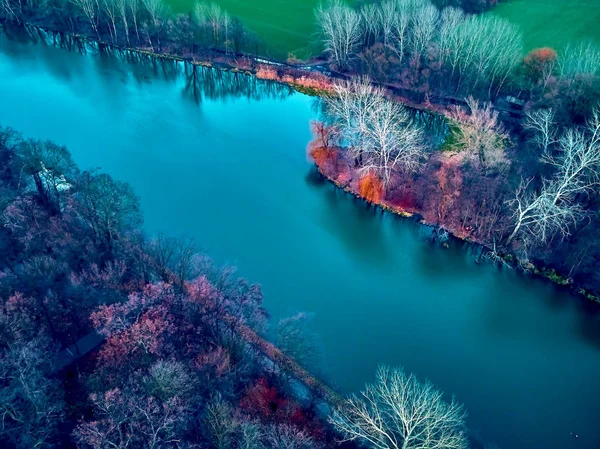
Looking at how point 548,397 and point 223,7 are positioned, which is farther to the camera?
point 223,7

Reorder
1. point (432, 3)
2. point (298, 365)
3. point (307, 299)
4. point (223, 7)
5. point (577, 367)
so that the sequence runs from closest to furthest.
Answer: point (298, 365) < point (577, 367) < point (307, 299) < point (432, 3) < point (223, 7)

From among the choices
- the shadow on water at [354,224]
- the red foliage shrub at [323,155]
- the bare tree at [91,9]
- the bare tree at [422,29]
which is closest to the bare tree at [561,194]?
the shadow on water at [354,224]

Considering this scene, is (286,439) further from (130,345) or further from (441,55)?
(441,55)

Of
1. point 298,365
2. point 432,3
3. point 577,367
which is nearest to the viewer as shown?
point 298,365

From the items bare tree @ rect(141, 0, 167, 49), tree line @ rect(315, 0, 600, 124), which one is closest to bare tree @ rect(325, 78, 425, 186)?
tree line @ rect(315, 0, 600, 124)

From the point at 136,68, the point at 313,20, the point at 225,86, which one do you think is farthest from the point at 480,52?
the point at 136,68

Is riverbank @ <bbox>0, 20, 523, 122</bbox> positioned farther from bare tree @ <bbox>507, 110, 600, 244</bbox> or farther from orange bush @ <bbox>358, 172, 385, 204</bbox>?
orange bush @ <bbox>358, 172, 385, 204</bbox>

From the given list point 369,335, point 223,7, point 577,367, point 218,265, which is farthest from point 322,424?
point 223,7

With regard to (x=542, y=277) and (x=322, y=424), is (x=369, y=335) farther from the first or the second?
(x=542, y=277)
